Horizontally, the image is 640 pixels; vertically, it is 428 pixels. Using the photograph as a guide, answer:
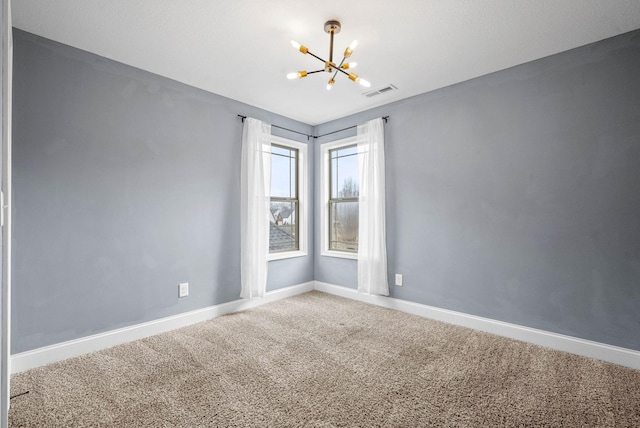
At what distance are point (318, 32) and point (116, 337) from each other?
311 centimetres

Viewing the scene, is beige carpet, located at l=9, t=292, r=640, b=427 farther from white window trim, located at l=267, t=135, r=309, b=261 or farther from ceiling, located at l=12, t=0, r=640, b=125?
ceiling, located at l=12, t=0, r=640, b=125

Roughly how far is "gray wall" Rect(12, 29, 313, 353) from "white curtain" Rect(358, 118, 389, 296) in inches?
61.8

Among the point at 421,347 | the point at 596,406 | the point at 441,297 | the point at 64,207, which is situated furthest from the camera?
the point at 441,297

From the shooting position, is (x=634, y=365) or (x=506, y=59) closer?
(x=634, y=365)

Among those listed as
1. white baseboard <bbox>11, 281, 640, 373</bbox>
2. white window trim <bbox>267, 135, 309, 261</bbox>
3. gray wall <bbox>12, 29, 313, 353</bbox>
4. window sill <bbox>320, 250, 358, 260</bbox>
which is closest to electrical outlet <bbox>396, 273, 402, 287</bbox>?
white baseboard <bbox>11, 281, 640, 373</bbox>

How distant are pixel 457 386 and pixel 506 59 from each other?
109 inches

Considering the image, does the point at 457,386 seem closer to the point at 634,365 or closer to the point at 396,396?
the point at 396,396

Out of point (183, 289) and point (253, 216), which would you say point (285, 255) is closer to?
point (253, 216)

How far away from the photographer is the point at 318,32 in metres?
2.36

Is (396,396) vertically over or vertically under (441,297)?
under

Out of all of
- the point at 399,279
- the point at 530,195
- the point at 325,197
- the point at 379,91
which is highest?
the point at 379,91

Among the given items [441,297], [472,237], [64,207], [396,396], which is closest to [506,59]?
[472,237]

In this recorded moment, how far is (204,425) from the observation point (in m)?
1.68

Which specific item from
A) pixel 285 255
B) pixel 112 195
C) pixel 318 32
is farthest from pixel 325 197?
pixel 112 195
